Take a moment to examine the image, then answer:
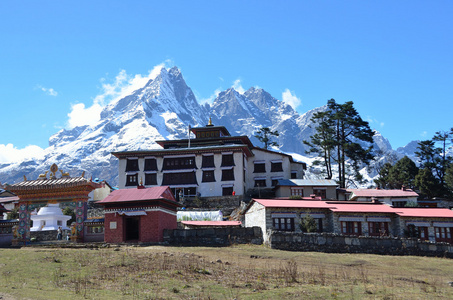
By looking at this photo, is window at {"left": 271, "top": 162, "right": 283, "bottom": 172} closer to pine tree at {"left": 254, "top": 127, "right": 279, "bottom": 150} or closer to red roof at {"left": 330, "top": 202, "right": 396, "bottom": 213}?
pine tree at {"left": 254, "top": 127, "right": 279, "bottom": 150}

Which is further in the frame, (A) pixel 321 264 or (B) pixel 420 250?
(B) pixel 420 250

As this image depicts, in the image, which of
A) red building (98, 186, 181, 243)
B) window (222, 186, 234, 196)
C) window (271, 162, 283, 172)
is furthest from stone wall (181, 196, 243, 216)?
red building (98, 186, 181, 243)

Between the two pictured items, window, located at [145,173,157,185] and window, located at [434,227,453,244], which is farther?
window, located at [145,173,157,185]

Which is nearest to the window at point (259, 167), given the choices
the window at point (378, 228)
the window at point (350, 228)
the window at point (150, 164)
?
the window at point (150, 164)

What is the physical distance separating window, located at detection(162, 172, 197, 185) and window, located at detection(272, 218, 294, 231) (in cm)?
2525

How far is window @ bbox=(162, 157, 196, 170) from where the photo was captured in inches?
2496

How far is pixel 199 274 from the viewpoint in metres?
21.1

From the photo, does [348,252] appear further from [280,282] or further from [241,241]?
[280,282]

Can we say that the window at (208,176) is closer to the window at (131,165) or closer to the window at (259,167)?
the window at (259,167)

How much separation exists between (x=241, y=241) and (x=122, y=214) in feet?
30.3

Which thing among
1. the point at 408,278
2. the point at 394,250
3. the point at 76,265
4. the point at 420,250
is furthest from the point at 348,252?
the point at 76,265

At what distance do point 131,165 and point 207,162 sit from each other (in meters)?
11.0

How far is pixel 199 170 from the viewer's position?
62.9 metres

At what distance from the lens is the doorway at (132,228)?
35906 millimetres
